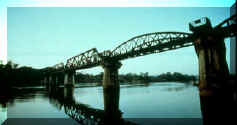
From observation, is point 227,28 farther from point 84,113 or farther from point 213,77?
point 84,113

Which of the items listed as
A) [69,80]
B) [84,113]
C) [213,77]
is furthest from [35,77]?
[213,77]

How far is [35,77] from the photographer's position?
8125cm

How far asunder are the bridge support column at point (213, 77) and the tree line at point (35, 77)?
5394 cm

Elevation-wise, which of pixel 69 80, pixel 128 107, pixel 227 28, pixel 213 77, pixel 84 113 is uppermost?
pixel 227 28

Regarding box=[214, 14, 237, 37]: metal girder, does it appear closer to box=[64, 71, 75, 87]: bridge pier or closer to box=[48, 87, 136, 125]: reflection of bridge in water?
box=[48, 87, 136, 125]: reflection of bridge in water

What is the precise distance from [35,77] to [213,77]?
3427 inches

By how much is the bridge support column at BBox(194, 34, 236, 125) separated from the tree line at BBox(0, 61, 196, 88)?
53.9 m

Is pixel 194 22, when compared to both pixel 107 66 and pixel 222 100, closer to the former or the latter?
pixel 222 100

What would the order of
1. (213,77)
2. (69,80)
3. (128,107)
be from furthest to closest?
(69,80) < (128,107) < (213,77)

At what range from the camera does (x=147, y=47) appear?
26.2 m

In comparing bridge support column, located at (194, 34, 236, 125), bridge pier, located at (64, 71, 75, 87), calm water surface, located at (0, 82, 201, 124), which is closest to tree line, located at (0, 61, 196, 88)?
bridge pier, located at (64, 71, 75, 87)

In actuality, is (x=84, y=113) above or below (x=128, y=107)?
above

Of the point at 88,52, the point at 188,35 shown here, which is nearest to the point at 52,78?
the point at 88,52

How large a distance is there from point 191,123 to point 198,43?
8659mm
